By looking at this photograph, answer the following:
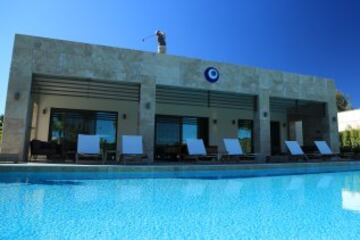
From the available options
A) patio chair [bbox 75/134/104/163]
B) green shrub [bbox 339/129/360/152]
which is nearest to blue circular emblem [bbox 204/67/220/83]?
patio chair [bbox 75/134/104/163]

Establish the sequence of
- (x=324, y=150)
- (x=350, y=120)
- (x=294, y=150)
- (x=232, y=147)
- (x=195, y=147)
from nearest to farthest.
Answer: (x=195, y=147), (x=232, y=147), (x=294, y=150), (x=324, y=150), (x=350, y=120)

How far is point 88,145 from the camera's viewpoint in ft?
31.7

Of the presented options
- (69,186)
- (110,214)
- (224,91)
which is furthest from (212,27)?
(110,214)

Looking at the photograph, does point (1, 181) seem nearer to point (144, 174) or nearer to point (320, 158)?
point (144, 174)

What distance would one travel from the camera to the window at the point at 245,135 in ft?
→ 53.6

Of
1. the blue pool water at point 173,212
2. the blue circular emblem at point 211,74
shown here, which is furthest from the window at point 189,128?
the blue pool water at point 173,212

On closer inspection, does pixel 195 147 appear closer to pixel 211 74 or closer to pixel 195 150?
pixel 195 150

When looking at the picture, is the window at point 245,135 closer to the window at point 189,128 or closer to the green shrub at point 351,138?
the window at point 189,128

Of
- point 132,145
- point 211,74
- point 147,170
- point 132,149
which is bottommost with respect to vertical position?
point 147,170

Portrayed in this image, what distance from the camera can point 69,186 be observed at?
5797mm

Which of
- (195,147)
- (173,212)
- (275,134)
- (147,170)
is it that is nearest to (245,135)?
(275,134)

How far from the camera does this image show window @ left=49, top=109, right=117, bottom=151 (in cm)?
1284

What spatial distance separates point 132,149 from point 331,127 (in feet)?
32.2

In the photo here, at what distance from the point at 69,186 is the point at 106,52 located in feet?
18.9
